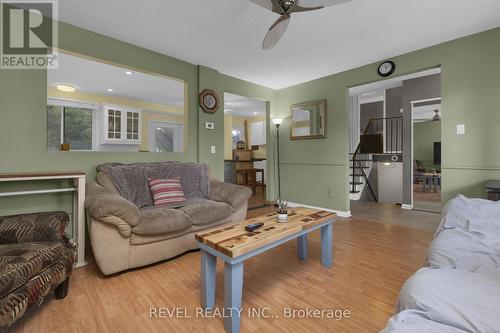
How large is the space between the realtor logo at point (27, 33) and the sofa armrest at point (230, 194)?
7.35 feet

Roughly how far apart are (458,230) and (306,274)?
1.13 meters

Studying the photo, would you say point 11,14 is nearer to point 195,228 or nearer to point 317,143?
point 195,228

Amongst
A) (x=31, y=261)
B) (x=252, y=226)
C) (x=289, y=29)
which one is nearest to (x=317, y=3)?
(x=289, y=29)

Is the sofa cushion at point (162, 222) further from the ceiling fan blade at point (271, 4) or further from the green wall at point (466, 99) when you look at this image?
the green wall at point (466, 99)

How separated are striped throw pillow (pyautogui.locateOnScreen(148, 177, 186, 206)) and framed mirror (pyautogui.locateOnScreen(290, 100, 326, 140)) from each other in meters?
2.66

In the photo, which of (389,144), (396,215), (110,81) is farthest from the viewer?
(389,144)

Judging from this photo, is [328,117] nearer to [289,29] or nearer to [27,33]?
[289,29]

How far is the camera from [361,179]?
224 inches

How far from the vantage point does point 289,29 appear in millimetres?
2598

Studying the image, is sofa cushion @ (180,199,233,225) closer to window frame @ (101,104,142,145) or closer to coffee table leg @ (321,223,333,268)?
coffee table leg @ (321,223,333,268)

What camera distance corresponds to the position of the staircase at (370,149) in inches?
218

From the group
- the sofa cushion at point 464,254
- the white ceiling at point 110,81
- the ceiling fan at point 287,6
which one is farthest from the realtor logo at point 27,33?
the sofa cushion at point 464,254

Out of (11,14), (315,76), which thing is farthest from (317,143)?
(11,14)

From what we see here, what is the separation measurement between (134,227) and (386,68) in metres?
3.82
